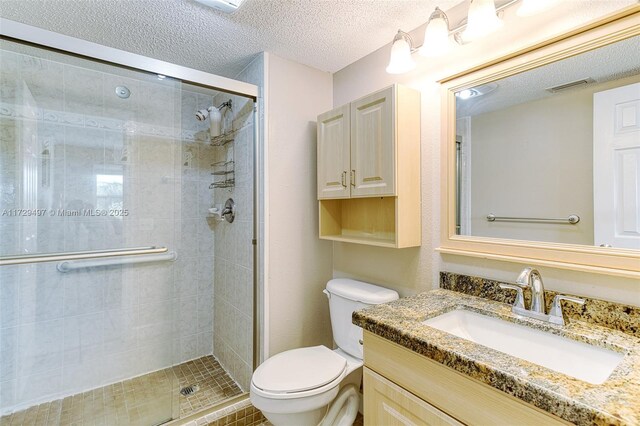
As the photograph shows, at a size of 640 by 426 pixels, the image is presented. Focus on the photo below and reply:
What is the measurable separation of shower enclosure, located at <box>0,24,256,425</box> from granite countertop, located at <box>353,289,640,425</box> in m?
1.11

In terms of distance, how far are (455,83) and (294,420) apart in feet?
5.40

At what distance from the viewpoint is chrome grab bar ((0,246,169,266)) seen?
1.50m

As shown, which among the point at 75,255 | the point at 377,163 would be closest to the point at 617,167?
the point at 377,163

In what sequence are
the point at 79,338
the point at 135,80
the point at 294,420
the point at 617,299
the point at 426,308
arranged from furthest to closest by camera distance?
the point at 79,338 → the point at 135,80 → the point at 294,420 → the point at 426,308 → the point at 617,299

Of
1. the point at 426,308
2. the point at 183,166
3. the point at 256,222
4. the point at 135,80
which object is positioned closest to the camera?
the point at 426,308

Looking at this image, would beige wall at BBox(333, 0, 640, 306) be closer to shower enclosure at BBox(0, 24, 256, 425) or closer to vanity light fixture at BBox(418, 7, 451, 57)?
vanity light fixture at BBox(418, 7, 451, 57)

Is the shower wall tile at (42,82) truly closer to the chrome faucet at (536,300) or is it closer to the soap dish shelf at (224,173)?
the soap dish shelf at (224,173)

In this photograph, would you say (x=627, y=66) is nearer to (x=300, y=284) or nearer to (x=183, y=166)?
(x=300, y=284)

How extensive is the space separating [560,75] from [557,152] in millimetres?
270

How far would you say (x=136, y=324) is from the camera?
1.87 meters

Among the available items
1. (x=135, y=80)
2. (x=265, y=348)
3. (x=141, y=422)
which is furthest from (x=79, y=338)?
(x=135, y=80)

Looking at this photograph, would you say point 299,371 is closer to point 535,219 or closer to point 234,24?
point 535,219

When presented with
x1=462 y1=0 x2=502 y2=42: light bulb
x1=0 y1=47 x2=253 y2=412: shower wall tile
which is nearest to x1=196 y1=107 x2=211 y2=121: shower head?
x1=0 y1=47 x2=253 y2=412: shower wall tile

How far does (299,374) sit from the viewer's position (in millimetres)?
1375
